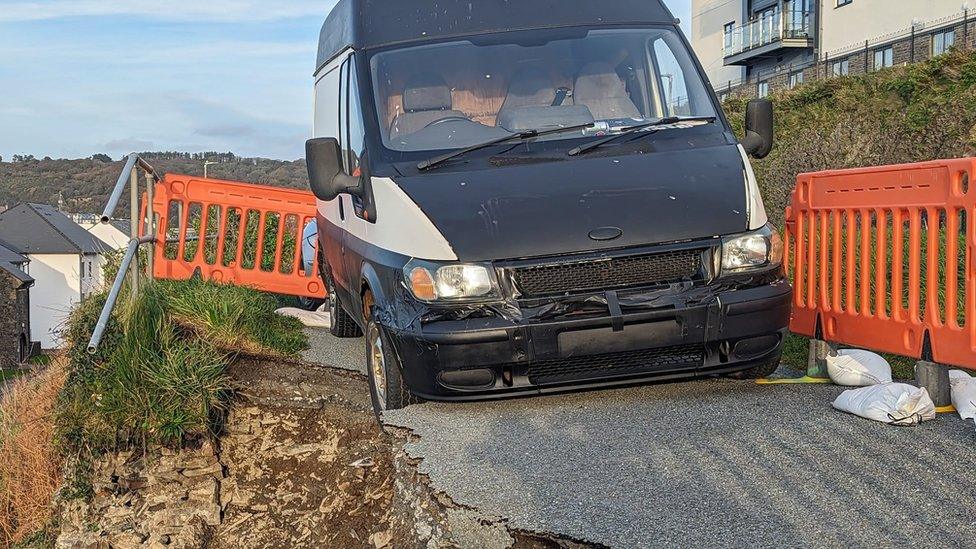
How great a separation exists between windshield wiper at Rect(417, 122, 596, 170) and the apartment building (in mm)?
26156

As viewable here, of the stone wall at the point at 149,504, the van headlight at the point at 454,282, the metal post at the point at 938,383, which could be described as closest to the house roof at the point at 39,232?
the stone wall at the point at 149,504

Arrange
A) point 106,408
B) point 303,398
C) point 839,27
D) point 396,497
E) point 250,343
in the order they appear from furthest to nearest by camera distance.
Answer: point 839,27
point 250,343
point 303,398
point 106,408
point 396,497

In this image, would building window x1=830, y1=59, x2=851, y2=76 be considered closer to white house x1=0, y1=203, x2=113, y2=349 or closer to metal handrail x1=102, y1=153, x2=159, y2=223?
metal handrail x1=102, y1=153, x2=159, y2=223

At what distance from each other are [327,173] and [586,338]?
76.2 inches

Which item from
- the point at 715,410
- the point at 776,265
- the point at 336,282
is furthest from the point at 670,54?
the point at 336,282

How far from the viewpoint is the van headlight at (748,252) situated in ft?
19.4

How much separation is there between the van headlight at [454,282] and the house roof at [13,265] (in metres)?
71.1

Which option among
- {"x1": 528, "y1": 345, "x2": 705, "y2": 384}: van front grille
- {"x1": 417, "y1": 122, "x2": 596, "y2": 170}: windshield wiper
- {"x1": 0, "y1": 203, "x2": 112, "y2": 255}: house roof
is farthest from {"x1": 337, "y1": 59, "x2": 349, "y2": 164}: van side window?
{"x1": 0, "y1": 203, "x2": 112, "y2": 255}: house roof

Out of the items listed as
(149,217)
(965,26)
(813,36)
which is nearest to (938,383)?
(149,217)

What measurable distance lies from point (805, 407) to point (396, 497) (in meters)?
2.26

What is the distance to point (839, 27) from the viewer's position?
4262 cm

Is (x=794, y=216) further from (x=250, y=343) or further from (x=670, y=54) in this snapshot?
(x=250, y=343)

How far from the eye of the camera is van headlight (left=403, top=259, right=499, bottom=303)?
571 centimetres

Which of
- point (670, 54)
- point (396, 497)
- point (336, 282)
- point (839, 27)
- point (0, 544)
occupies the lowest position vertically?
point (0, 544)
